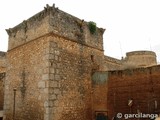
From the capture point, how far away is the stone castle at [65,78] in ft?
37.8

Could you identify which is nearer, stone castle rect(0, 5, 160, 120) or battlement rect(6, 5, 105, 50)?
stone castle rect(0, 5, 160, 120)

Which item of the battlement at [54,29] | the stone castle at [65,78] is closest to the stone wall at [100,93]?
the stone castle at [65,78]

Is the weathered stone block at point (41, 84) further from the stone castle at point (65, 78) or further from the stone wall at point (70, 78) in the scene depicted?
the stone wall at point (70, 78)

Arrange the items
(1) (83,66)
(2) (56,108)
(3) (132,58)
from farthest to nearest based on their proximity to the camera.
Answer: (3) (132,58) → (1) (83,66) → (2) (56,108)

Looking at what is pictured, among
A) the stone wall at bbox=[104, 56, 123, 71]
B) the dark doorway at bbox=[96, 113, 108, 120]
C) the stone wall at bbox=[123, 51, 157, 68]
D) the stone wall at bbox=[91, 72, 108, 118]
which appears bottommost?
the dark doorway at bbox=[96, 113, 108, 120]

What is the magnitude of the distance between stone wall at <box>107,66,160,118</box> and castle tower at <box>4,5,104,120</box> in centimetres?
154

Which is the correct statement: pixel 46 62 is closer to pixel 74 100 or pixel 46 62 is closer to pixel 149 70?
pixel 74 100

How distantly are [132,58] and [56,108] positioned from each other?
17863mm

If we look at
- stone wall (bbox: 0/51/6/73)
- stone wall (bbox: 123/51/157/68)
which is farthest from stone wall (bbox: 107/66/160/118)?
stone wall (bbox: 0/51/6/73)

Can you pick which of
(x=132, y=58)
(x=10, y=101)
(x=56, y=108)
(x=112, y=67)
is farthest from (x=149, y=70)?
(x=132, y=58)

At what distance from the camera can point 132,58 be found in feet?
89.6

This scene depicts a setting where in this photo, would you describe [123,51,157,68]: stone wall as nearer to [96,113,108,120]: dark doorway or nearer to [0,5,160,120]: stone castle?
[0,5,160,120]: stone castle

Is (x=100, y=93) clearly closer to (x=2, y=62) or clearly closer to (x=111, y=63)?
(x=111, y=63)

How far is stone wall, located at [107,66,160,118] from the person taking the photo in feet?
37.6
